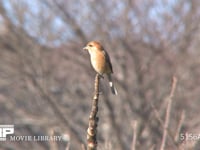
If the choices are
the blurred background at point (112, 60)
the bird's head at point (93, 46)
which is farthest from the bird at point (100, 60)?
the blurred background at point (112, 60)

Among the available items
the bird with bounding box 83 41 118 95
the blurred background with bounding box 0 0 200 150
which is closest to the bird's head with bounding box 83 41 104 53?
the bird with bounding box 83 41 118 95

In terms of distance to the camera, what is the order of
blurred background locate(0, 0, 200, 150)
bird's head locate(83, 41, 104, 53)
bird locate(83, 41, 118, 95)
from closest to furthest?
bird's head locate(83, 41, 104, 53) → bird locate(83, 41, 118, 95) → blurred background locate(0, 0, 200, 150)

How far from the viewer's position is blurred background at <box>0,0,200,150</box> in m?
9.05

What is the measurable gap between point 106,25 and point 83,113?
2415mm

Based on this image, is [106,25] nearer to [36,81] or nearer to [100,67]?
[36,81]

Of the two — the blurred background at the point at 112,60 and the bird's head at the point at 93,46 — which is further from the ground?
the blurred background at the point at 112,60

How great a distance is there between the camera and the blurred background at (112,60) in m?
9.05

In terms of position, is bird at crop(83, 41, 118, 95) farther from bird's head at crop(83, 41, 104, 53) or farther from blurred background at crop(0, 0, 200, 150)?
blurred background at crop(0, 0, 200, 150)

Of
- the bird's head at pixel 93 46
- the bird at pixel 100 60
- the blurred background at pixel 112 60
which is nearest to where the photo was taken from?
the bird's head at pixel 93 46

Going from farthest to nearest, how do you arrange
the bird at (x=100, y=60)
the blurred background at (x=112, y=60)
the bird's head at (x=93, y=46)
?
1. the blurred background at (x=112, y=60)
2. the bird at (x=100, y=60)
3. the bird's head at (x=93, y=46)

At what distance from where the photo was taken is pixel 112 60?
9539mm

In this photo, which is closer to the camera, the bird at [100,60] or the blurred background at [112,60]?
the bird at [100,60]

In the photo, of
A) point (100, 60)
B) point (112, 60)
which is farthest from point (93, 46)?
point (112, 60)

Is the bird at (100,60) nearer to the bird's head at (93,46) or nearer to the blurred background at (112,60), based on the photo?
the bird's head at (93,46)
